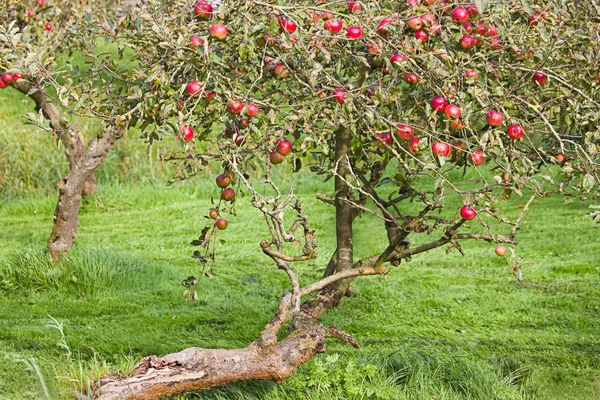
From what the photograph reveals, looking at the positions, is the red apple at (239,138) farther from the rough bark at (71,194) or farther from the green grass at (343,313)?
the rough bark at (71,194)

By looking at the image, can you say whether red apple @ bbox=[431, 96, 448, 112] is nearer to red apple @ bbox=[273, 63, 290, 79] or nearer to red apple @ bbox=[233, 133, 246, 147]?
red apple @ bbox=[273, 63, 290, 79]

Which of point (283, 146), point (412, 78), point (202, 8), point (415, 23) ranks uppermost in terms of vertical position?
point (202, 8)

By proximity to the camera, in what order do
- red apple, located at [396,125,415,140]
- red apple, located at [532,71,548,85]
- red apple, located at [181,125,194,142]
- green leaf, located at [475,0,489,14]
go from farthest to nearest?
red apple, located at [532,71,548,85], red apple, located at [396,125,415,140], red apple, located at [181,125,194,142], green leaf, located at [475,0,489,14]

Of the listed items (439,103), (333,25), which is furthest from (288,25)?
(439,103)

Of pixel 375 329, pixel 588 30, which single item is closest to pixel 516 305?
pixel 375 329

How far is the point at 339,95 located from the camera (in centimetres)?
348

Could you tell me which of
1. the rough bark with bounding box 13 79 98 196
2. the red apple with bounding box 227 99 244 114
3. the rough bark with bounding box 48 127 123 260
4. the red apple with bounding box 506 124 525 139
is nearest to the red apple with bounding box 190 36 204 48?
the red apple with bounding box 227 99 244 114

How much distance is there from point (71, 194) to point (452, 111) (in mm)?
3974

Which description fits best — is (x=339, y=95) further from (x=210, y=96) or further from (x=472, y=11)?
(x=472, y=11)

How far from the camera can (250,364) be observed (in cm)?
350

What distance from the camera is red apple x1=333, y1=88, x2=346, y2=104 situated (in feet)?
11.4

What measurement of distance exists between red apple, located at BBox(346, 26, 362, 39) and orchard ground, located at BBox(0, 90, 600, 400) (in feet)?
5.28

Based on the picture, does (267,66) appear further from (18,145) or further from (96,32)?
(18,145)

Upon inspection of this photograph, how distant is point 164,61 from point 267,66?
512mm
